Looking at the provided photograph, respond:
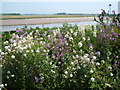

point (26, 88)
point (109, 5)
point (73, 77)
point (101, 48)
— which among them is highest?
point (109, 5)

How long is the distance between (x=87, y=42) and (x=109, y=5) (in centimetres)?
230

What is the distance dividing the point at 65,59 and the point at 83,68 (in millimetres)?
756

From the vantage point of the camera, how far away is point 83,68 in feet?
14.2

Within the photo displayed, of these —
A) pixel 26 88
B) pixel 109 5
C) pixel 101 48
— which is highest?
pixel 109 5

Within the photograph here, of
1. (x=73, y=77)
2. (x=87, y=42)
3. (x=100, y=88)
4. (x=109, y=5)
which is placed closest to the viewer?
(x=100, y=88)

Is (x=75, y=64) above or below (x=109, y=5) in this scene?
below

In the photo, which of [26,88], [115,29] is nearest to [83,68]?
[26,88]

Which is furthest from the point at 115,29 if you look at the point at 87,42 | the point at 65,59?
the point at 65,59

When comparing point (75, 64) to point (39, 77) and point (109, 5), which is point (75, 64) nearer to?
point (39, 77)

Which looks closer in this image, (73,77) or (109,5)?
(73,77)

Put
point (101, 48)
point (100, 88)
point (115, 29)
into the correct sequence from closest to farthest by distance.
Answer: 1. point (100, 88)
2. point (101, 48)
3. point (115, 29)

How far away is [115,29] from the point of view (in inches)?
251

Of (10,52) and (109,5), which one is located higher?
(109,5)

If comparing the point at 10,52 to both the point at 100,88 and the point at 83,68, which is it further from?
the point at 100,88
